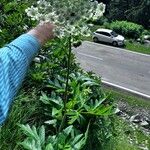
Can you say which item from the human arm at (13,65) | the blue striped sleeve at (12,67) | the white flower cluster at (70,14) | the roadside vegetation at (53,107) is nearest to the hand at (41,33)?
the human arm at (13,65)

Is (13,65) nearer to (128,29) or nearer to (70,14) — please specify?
(70,14)

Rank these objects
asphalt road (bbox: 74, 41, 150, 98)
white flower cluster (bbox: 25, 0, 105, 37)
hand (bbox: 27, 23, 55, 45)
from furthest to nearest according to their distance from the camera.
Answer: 1. asphalt road (bbox: 74, 41, 150, 98)
2. white flower cluster (bbox: 25, 0, 105, 37)
3. hand (bbox: 27, 23, 55, 45)

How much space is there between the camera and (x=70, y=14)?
3867 mm

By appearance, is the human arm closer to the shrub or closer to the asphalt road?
the asphalt road

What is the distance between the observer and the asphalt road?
24.2 metres

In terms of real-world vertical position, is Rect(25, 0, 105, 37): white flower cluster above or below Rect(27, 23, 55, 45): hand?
below

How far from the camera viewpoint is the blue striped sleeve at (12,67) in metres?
2.00

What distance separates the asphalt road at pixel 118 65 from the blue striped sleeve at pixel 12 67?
760 inches

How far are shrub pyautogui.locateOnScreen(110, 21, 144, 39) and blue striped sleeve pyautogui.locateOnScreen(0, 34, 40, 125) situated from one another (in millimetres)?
37680

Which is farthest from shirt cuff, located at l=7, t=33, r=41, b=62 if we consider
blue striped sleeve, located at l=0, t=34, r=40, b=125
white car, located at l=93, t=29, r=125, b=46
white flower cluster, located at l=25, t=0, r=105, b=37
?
white car, located at l=93, t=29, r=125, b=46

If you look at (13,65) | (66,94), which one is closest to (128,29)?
(66,94)

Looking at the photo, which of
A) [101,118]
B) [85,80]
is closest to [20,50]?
[101,118]

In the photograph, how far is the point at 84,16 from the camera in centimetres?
389

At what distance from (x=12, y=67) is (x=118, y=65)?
27658 millimetres
